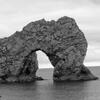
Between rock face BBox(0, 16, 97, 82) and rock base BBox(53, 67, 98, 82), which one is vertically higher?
rock face BBox(0, 16, 97, 82)

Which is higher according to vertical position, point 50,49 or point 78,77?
point 50,49

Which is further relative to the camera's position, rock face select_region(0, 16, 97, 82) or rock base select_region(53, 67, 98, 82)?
rock base select_region(53, 67, 98, 82)

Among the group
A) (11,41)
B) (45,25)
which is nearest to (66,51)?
(45,25)

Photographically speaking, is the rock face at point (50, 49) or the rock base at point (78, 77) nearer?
the rock face at point (50, 49)

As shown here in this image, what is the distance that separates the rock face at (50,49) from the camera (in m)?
135

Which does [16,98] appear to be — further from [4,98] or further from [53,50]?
[53,50]

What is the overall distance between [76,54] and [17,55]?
22946 millimetres

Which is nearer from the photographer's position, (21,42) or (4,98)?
(4,98)

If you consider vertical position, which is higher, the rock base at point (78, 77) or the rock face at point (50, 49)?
the rock face at point (50, 49)

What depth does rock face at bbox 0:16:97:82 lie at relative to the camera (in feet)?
444

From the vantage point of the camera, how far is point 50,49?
13712cm

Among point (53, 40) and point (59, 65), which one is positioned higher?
point (53, 40)

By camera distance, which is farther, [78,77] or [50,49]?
[78,77]

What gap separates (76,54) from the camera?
135 m
